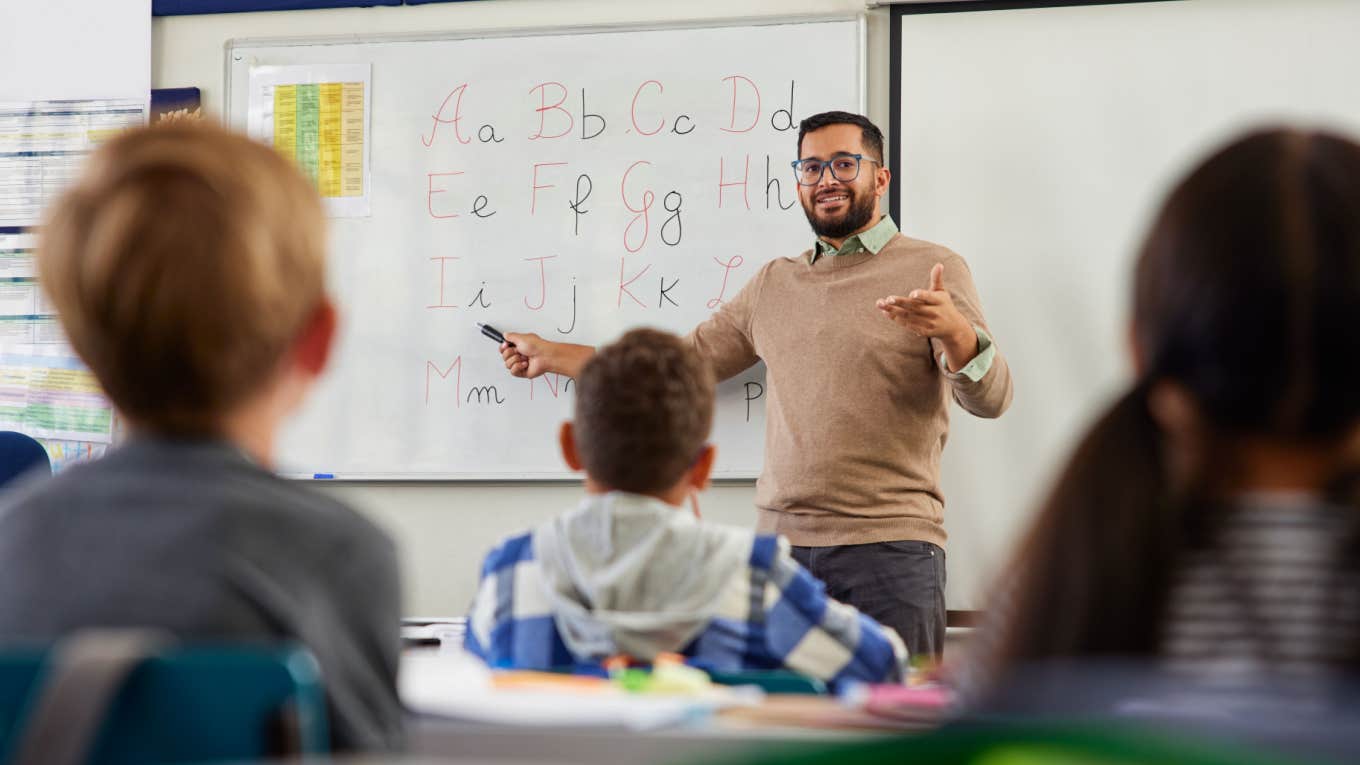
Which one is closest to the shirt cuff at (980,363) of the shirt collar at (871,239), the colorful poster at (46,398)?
the shirt collar at (871,239)

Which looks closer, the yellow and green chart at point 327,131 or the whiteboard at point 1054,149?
the whiteboard at point 1054,149

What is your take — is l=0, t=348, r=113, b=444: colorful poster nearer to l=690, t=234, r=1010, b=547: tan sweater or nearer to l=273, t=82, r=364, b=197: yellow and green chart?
l=273, t=82, r=364, b=197: yellow and green chart

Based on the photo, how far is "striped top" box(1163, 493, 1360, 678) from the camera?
75cm

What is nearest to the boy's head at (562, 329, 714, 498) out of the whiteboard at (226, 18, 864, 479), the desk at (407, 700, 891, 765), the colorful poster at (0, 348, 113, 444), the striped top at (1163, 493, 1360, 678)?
the desk at (407, 700, 891, 765)

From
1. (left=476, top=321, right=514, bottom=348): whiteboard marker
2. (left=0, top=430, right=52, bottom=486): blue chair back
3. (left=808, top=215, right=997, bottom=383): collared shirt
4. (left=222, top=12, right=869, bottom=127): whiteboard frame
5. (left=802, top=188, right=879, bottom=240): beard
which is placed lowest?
(left=0, top=430, right=52, bottom=486): blue chair back

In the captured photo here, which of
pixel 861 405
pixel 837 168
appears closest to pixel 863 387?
pixel 861 405

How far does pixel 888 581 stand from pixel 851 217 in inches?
33.8

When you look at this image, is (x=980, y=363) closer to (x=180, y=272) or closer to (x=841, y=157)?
(x=841, y=157)

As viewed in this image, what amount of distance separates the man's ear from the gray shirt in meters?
0.10

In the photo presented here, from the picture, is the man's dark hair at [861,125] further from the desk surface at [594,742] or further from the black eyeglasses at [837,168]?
the desk surface at [594,742]

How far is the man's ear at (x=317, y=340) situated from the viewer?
35.6 inches

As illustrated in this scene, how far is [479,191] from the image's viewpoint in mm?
3656

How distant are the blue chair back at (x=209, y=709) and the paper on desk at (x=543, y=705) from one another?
0.27 m

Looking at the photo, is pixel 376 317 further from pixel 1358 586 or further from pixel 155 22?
pixel 1358 586
